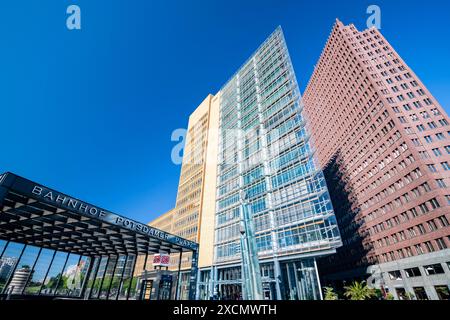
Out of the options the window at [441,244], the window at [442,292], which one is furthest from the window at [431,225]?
the window at [442,292]

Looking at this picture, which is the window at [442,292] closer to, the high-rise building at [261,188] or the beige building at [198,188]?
the high-rise building at [261,188]

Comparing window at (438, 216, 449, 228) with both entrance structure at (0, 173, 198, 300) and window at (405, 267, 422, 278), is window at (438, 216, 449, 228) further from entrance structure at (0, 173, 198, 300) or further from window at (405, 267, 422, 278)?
entrance structure at (0, 173, 198, 300)

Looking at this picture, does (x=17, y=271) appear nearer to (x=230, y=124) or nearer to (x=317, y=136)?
(x=230, y=124)

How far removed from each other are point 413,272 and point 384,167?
22.9m

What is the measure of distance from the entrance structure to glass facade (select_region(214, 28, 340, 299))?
17546 millimetres

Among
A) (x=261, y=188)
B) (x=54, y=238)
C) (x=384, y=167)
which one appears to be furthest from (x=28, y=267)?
(x=384, y=167)

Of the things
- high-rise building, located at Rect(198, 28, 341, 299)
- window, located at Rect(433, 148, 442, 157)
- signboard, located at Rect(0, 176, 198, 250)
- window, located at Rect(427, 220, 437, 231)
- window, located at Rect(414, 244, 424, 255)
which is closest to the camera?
signboard, located at Rect(0, 176, 198, 250)

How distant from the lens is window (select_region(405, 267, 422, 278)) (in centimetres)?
4278

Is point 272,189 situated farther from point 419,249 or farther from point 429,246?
point 419,249

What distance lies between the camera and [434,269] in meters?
39.7

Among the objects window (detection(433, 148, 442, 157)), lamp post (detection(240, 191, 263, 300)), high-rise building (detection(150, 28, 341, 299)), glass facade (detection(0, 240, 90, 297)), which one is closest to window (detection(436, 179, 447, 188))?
window (detection(433, 148, 442, 157))

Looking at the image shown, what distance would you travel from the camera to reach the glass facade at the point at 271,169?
120 ft

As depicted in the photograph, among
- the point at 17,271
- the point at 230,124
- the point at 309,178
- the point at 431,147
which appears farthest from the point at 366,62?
the point at 17,271
